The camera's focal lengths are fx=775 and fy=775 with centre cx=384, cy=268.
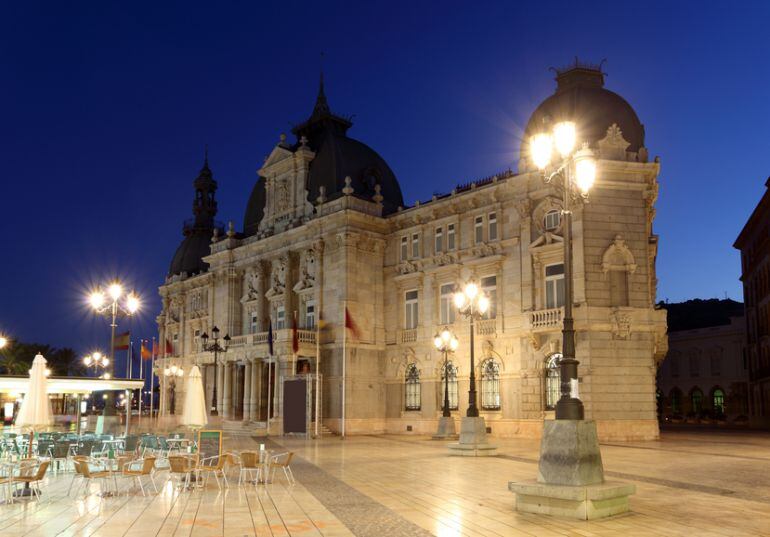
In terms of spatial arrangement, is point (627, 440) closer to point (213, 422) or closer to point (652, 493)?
point (652, 493)

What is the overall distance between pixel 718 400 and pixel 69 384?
60.4m

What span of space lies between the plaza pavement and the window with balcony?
2047cm

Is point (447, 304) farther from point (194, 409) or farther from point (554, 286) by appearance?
point (194, 409)

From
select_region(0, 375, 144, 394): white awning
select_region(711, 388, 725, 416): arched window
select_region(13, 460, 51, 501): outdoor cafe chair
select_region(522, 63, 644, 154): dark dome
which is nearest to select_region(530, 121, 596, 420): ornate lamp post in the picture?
select_region(13, 460, 51, 501): outdoor cafe chair

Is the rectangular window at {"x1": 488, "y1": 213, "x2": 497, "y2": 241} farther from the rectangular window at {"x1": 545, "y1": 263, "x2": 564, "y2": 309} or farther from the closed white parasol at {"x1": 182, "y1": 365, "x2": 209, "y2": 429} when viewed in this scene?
the closed white parasol at {"x1": 182, "y1": 365, "x2": 209, "y2": 429}

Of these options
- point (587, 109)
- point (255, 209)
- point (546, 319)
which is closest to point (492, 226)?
point (546, 319)

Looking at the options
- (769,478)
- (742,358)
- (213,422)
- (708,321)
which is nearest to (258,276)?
(213,422)

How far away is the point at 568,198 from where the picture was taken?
49.7 feet

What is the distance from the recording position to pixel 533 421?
38.1 m

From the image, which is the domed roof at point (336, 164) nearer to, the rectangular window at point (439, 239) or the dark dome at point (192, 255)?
the rectangular window at point (439, 239)

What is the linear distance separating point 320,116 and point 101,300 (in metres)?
27.7

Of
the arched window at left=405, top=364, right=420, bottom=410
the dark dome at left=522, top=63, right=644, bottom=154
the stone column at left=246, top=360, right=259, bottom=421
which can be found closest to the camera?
the dark dome at left=522, top=63, right=644, bottom=154

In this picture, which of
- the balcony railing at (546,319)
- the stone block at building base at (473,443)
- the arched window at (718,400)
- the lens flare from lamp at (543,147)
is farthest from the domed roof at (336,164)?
the arched window at (718,400)

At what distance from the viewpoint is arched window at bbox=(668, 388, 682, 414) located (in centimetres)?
7512
